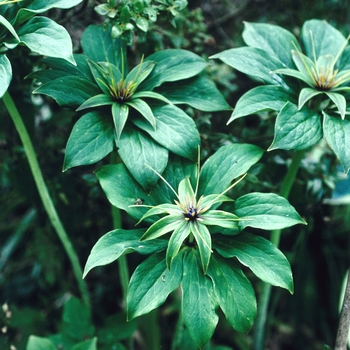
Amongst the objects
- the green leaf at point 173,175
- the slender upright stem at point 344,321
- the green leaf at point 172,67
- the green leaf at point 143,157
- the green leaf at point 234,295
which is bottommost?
the slender upright stem at point 344,321

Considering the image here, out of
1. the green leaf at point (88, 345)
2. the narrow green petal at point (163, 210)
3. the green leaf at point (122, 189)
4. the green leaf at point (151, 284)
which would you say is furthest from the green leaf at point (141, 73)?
the green leaf at point (88, 345)

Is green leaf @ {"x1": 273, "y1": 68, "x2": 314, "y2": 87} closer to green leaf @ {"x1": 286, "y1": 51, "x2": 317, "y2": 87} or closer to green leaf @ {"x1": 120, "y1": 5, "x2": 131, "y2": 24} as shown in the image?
green leaf @ {"x1": 286, "y1": 51, "x2": 317, "y2": 87}

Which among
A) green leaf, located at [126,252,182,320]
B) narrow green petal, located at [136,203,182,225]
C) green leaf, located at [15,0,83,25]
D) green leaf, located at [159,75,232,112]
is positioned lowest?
green leaf, located at [126,252,182,320]

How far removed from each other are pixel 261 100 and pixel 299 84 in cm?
16

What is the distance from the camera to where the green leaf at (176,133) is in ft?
3.09

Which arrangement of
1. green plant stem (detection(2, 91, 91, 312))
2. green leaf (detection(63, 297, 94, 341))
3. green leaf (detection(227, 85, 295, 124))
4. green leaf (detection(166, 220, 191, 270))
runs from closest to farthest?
green leaf (detection(166, 220, 191, 270)) → green leaf (detection(227, 85, 295, 124)) → green plant stem (detection(2, 91, 91, 312)) → green leaf (detection(63, 297, 94, 341))

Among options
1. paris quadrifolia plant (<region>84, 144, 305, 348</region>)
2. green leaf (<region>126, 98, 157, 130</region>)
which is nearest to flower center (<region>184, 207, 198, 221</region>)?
paris quadrifolia plant (<region>84, 144, 305, 348</region>)

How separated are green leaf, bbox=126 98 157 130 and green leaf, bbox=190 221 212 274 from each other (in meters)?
0.25

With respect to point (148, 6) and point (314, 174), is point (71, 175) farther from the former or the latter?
point (314, 174)

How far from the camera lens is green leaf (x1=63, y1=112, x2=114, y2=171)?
89 cm

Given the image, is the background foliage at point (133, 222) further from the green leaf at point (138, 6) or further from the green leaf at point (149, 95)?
the green leaf at point (149, 95)

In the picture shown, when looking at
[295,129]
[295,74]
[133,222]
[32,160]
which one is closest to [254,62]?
[295,74]

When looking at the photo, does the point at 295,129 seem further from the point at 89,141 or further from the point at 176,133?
the point at 89,141

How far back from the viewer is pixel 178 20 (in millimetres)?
1244
